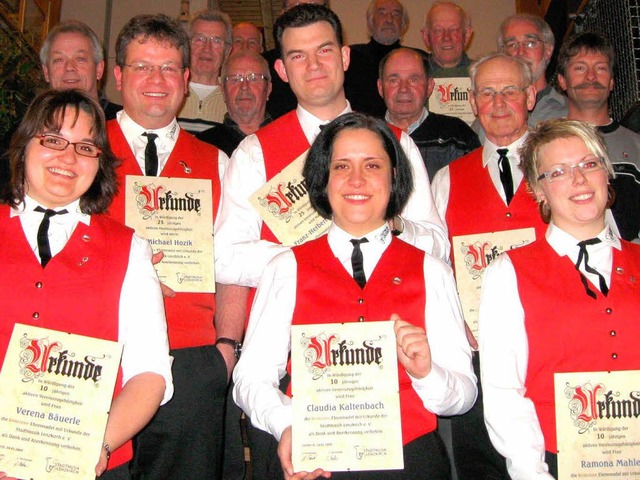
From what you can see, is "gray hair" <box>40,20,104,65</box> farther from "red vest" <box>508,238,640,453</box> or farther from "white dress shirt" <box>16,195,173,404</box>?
"red vest" <box>508,238,640,453</box>

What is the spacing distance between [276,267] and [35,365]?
932 millimetres

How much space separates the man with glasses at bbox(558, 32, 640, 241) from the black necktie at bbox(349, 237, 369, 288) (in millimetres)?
1887

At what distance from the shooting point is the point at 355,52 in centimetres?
581

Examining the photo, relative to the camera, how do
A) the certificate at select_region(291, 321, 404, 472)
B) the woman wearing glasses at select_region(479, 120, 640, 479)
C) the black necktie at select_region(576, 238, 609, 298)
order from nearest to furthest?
the certificate at select_region(291, 321, 404, 472) → the woman wearing glasses at select_region(479, 120, 640, 479) → the black necktie at select_region(576, 238, 609, 298)

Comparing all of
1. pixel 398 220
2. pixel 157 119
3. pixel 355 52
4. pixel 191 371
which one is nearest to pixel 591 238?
pixel 398 220

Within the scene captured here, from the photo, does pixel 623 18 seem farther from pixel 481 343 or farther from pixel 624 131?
pixel 481 343

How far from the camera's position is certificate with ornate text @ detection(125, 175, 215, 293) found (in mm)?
3184

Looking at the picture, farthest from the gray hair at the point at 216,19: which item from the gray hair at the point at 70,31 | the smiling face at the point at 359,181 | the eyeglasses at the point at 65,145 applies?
the eyeglasses at the point at 65,145

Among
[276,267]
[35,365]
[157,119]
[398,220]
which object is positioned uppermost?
[157,119]

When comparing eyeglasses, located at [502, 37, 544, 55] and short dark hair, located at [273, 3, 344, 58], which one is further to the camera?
eyeglasses, located at [502, 37, 544, 55]

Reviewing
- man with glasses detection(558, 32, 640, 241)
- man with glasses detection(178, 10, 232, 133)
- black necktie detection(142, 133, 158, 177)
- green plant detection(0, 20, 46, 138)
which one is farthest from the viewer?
green plant detection(0, 20, 46, 138)

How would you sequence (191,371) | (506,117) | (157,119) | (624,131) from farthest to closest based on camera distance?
1. (624,131)
2. (506,117)
3. (157,119)
4. (191,371)

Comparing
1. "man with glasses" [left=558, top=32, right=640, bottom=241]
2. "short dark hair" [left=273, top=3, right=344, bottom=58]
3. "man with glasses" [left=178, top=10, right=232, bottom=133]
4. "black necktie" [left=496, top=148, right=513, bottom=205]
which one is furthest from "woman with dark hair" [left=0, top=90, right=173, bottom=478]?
Answer: "man with glasses" [left=558, top=32, right=640, bottom=241]

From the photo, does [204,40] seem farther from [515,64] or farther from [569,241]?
[569,241]
